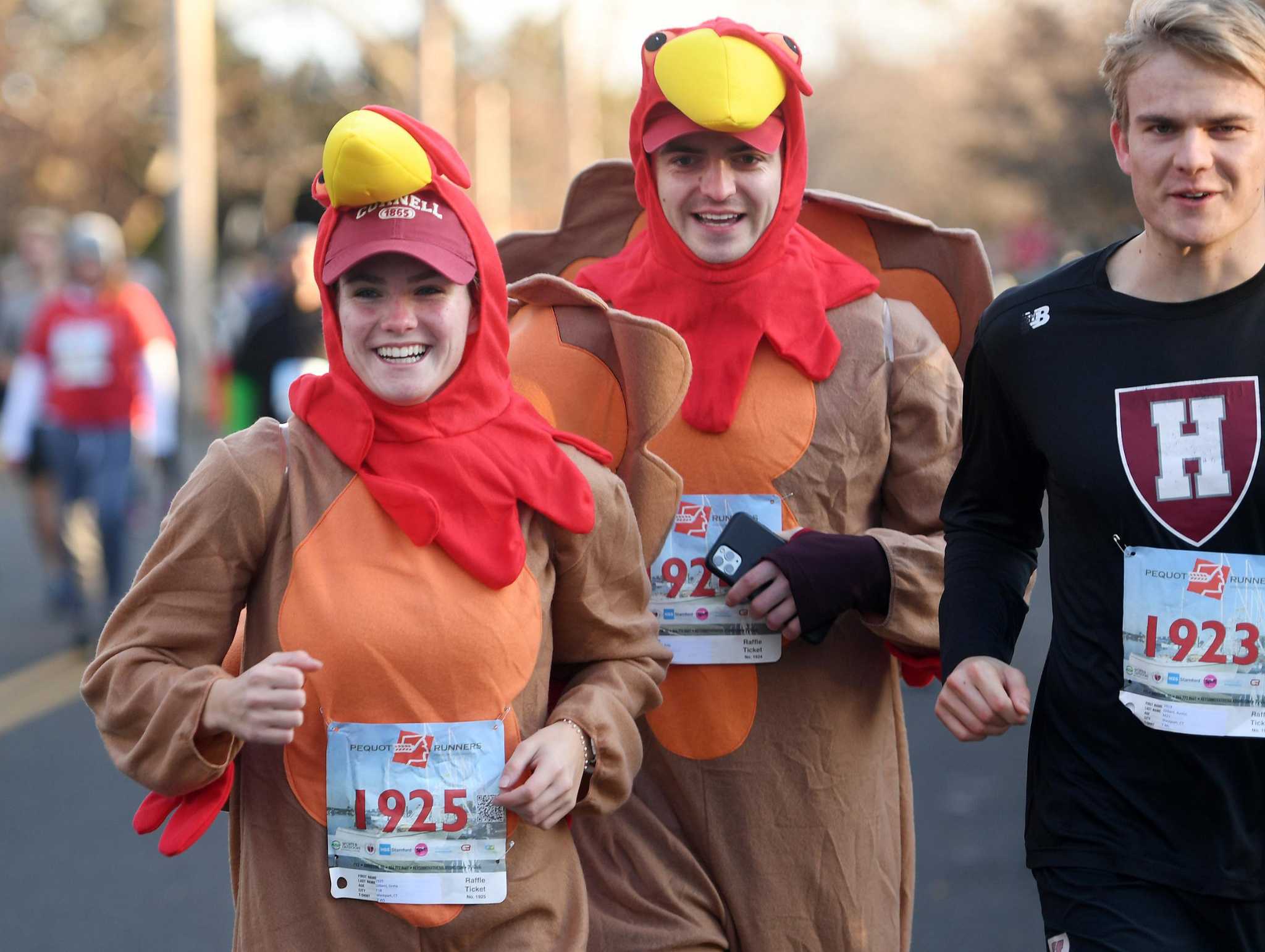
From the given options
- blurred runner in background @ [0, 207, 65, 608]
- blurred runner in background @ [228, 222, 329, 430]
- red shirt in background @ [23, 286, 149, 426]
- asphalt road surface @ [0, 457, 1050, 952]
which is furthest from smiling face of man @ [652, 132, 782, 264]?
blurred runner in background @ [0, 207, 65, 608]

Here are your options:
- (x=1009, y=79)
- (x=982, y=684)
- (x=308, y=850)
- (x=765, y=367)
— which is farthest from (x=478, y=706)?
(x=1009, y=79)

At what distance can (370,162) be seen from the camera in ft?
9.53

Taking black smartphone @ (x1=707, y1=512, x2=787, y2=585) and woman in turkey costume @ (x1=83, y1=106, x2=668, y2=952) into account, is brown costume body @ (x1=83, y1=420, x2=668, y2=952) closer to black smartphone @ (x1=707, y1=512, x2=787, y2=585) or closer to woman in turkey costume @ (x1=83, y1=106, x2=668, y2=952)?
woman in turkey costume @ (x1=83, y1=106, x2=668, y2=952)

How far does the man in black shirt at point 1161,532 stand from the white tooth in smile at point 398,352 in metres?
1.05

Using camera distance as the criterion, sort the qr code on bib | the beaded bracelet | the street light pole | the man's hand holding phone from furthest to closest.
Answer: the street light pole, the man's hand holding phone, the beaded bracelet, the qr code on bib

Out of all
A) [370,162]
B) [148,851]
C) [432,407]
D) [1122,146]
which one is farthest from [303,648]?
[148,851]

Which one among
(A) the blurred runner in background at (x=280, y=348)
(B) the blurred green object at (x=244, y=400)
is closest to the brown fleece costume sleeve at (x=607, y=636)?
(A) the blurred runner in background at (x=280, y=348)

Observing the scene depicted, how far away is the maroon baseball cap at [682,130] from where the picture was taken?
368 cm

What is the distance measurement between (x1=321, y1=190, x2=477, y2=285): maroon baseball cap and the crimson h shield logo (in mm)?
1136

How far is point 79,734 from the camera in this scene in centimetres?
837

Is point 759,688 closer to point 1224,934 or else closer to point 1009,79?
point 1224,934

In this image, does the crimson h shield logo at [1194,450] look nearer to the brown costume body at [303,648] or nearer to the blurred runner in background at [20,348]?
the brown costume body at [303,648]

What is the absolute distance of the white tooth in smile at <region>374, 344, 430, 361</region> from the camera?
297 centimetres

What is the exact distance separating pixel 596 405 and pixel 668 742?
709 mm
